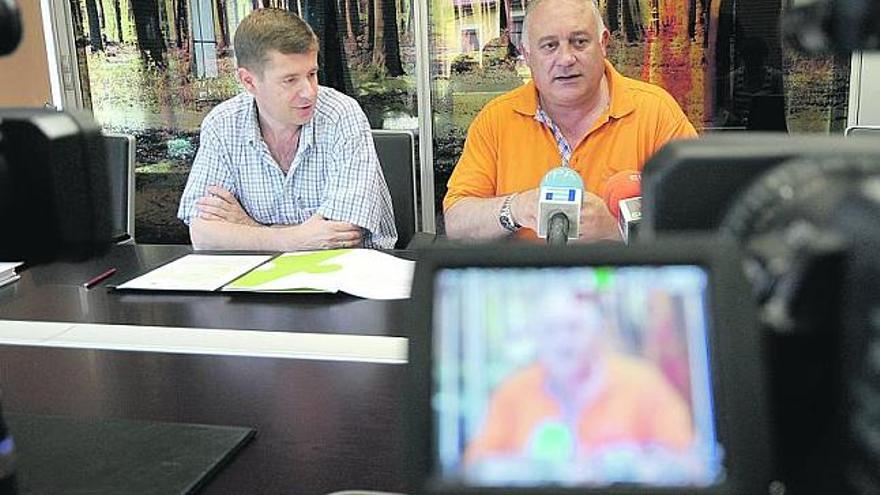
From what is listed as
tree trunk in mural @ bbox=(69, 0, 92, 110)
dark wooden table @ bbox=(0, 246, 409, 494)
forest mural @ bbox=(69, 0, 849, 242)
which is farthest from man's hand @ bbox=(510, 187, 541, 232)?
tree trunk in mural @ bbox=(69, 0, 92, 110)

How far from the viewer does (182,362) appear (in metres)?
1.15

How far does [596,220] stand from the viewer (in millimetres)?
1608

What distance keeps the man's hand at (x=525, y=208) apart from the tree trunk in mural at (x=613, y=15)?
64.6 inches

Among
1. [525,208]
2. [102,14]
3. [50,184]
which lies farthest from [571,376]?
[102,14]

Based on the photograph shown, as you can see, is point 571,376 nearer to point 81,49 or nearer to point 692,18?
point 692,18

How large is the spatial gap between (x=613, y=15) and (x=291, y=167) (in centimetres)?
167

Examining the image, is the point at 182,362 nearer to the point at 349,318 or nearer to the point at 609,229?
the point at 349,318

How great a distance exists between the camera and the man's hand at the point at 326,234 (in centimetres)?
189

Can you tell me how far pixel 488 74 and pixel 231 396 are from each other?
263 centimetres

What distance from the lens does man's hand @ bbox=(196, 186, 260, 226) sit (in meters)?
2.05

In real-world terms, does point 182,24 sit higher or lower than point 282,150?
higher

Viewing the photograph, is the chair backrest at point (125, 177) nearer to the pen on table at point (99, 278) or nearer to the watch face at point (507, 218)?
the pen on table at point (99, 278)

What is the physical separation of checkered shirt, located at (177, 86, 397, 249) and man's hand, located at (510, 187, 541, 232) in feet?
1.21

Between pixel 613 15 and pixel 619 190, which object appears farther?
pixel 613 15
